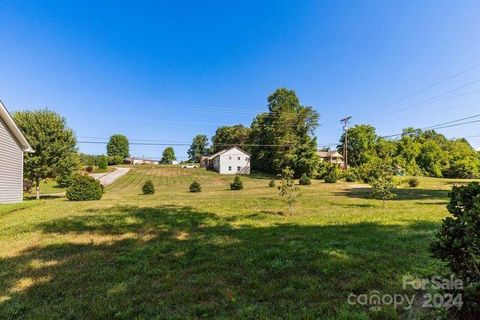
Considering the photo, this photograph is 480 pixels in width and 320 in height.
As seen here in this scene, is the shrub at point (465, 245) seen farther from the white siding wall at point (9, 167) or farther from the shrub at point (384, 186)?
the white siding wall at point (9, 167)

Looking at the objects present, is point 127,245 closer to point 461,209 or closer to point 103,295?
point 103,295

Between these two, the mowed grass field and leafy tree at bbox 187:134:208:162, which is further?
leafy tree at bbox 187:134:208:162

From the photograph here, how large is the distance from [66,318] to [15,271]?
2.96 meters

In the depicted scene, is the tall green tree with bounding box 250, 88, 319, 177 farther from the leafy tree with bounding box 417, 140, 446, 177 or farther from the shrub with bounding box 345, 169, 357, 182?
the leafy tree with bounding box 417, 140, 446, 177

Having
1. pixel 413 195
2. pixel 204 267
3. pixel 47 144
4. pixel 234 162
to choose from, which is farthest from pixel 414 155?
pixel 204 267

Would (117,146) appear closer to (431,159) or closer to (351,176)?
(351,176)

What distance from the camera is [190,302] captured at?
4.35 m

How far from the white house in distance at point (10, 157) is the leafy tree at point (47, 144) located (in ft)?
18.2

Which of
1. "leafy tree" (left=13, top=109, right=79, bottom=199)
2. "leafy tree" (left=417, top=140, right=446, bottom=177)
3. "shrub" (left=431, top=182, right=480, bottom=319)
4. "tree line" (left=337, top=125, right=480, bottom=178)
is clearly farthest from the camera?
"leafy tree" (left=417, top=140, right=446, bottom=177)

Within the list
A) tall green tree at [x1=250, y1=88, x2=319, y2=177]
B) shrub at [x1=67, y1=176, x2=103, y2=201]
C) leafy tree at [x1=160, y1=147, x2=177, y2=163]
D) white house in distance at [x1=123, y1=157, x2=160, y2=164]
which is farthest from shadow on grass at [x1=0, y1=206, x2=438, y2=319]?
leafy tree at [x1=160, y1=147, x2=177, y2=163]

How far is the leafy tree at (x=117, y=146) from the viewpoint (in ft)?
391

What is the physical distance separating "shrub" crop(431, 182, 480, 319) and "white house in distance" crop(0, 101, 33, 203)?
22812mm

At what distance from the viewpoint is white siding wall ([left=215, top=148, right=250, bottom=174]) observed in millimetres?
68188

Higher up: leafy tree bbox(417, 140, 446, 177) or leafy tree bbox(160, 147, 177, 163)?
leafy tree bbox(160, 147, 177, 163)
